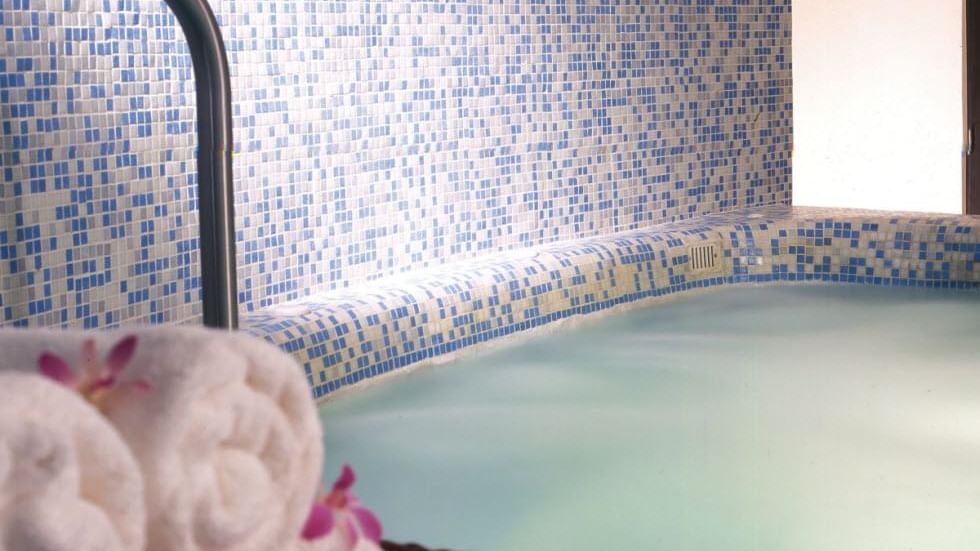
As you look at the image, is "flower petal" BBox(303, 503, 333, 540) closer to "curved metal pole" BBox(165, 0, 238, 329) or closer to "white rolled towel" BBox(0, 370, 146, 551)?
"white rolled towel" BBox(0, 370, 146, 551)

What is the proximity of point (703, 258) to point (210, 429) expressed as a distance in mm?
3581

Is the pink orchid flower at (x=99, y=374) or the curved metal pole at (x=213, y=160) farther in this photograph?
the curved metal pole at (x=213, y=160)

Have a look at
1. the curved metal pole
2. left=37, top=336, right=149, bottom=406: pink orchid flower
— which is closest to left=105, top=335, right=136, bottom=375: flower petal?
left=37, top=336, right=149, bottom=406: pink orchid flower

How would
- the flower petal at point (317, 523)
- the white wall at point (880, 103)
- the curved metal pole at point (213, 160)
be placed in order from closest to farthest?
the flower petal at point (317, 523), the curved metal pole at point (213, 160), the white wall at point (880, 103)

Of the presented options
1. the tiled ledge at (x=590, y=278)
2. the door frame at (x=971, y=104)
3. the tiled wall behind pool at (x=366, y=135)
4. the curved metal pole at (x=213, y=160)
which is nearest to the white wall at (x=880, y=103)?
the door frame at (x=971, y=104)

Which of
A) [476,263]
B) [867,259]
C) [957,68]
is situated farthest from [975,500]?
[957,68]

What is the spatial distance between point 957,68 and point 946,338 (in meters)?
2.96

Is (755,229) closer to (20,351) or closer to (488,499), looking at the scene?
(488,499)

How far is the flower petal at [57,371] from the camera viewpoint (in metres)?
0.53

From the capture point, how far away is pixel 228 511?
21.5 inches

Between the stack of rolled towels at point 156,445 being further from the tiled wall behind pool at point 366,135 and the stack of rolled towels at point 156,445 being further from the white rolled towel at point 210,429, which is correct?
the tiled wall behind pool at point 366,135

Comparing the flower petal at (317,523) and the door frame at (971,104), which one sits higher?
the door frame at (971,104)

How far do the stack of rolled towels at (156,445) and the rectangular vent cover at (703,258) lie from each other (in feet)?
11.3

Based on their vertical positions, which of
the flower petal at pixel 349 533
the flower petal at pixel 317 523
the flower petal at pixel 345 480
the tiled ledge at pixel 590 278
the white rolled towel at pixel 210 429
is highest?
the white rolled towel at pixel 210 429
